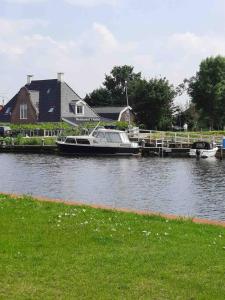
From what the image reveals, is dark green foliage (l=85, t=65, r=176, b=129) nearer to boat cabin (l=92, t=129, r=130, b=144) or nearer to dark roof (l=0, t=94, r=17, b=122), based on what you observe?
dark roof (l=0, t=94, r=17, b=122)

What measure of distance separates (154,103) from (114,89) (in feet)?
141

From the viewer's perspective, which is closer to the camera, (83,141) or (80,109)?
(83,141)

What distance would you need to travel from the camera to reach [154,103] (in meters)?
88.4

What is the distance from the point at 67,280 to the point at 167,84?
83.6 meters

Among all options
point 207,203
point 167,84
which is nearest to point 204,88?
point 167,84

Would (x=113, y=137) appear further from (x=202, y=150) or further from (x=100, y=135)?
(x=202, y=150)

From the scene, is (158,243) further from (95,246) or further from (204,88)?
(204,88)

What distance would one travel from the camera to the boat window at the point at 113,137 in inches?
2467

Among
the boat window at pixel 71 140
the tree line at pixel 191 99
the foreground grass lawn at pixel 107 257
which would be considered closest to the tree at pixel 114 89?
the tree line at pixel 191 99

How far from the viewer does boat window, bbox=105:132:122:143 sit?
62.7 meters

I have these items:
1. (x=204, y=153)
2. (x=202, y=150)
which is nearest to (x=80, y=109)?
(x=202, y=150)

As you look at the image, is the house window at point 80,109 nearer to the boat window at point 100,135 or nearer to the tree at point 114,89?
the boat window at point 100,135

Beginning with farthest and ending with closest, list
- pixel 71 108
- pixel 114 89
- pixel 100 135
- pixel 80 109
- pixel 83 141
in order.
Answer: pixel 114 89
pixel 80 109
pixel 71 108
pixel 100 135
pixel 83 141

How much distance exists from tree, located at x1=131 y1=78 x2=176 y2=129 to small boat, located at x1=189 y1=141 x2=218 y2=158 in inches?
1065
